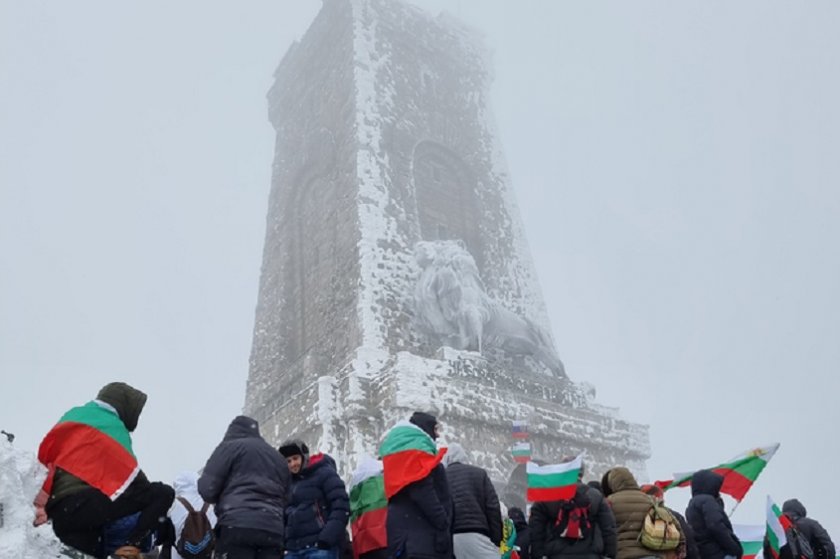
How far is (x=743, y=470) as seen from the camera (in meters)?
8.00

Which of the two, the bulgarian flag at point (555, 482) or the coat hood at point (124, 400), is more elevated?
the coat hood at point (124, 400)

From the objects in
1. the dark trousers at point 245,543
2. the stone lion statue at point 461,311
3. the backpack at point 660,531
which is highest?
the stone lion statue at point 461,311

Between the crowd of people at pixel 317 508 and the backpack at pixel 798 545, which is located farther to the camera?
the backpack at pixel 798 545

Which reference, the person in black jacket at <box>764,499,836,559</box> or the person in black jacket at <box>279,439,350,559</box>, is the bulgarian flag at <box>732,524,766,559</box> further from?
the person in black jacket at <box>279,439,350,559</box>

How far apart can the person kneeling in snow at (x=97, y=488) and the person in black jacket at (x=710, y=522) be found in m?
3.75

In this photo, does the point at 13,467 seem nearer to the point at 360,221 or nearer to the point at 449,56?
the point at 360,221

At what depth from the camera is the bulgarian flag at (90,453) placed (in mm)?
4328

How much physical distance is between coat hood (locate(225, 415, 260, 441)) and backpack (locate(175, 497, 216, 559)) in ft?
1.71

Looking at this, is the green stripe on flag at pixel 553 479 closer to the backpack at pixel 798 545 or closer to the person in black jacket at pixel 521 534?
the person in black jacket at pixel 521 534

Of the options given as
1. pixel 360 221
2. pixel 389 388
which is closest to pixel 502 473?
pixel 389 388

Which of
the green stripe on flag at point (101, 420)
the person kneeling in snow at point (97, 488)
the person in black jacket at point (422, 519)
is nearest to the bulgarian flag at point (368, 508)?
the person in black jacket at point (422, 519)

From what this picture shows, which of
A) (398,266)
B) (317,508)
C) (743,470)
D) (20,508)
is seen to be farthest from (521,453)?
(20,508)

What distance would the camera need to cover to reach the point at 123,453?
174 inches

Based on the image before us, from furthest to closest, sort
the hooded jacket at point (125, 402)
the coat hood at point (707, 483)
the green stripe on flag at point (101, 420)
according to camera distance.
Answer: the coat hood at point (707, 483) < the hooded jacket at point (125, 402) < the green stripe on flag at point (101, 420)
